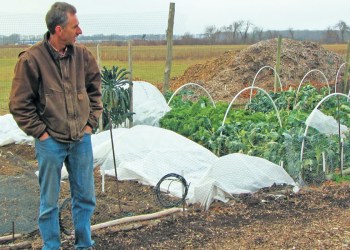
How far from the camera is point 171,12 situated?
1162 centimetres

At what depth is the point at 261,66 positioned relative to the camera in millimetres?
18875

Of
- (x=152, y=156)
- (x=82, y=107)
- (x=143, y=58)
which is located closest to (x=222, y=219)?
(x=152, y=156)

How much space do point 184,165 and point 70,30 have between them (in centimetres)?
329

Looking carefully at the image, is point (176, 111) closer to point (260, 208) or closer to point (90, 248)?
point (260, 208)

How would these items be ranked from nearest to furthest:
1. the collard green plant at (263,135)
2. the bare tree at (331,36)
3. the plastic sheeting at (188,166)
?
the plastic sheeting at (188,166), the collard green plant at (263,135), the bare tree at (331,36)

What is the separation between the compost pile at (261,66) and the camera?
1788cm

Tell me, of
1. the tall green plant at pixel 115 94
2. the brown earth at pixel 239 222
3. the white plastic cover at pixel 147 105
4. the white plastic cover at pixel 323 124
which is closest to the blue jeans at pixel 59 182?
the brown earth at pixel 239 222

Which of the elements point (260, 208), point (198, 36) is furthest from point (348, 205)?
point (198, 36)

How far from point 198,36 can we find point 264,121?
10.5 metres

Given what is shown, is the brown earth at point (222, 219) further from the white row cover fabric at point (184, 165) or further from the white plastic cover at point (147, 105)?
the white plastic cover at point (147, 105)

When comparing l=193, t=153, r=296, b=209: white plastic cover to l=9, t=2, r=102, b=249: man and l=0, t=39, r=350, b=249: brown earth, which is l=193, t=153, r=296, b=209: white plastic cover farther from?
l=9, t=2, r=102, b=249: man

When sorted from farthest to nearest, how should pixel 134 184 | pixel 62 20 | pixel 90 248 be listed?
pixel 134 184, pixel 90 248, pixel 62 20

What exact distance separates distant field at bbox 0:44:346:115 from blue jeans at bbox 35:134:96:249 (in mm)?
6816

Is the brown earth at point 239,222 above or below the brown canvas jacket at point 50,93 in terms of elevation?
below
